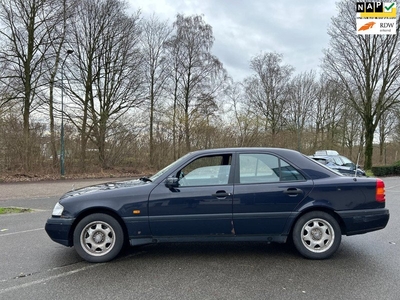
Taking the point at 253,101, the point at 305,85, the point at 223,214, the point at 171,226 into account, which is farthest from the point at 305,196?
the point at 305,85

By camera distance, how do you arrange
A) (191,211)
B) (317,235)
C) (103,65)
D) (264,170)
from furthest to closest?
1. (103,65)
2. (264,170)
3. (317,235)
4. (191,211)

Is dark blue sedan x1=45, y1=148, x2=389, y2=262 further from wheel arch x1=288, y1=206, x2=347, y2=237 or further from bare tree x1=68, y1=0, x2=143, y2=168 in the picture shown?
bare tree x1=68, y1=0, x2=143, y2=168

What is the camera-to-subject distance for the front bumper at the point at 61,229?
4.09m

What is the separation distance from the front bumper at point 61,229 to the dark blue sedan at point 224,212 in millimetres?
13

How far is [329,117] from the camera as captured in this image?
127 ft

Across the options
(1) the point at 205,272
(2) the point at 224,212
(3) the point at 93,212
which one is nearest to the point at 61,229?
(3) the point at 93,212

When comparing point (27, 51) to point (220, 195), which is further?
point (27, 51)

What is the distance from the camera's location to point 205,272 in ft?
12.4

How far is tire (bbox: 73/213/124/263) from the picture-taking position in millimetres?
4105

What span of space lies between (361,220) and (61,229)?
168 inches

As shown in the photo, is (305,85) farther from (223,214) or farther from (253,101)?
(223,214)

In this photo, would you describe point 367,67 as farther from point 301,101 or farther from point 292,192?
point 292,192

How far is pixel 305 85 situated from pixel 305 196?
3873 cm

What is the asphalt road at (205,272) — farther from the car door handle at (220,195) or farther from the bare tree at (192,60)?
the bare tree at (192,60)
